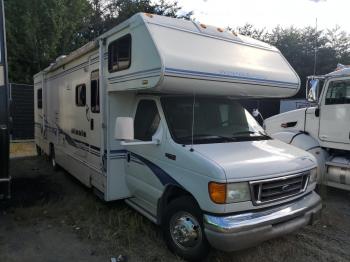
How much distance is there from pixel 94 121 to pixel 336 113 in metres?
4.83

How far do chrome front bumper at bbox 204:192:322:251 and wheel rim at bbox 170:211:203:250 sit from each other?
0.33 m

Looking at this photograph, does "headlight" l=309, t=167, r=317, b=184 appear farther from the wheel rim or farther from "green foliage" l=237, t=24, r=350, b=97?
"green foliage" l=237, t=24, r=350, b=97

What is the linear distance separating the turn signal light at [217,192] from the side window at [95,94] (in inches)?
110

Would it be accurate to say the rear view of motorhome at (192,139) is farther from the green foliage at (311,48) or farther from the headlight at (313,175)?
the green foliage at (311,48)

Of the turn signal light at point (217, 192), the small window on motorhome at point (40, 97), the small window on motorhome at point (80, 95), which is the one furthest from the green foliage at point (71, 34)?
the turn signal light at point (217, 192)

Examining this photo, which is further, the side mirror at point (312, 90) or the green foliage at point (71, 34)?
the green foliage at point (71, 34)

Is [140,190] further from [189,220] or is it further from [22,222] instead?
Answer: [22,222]

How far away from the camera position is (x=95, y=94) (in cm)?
580

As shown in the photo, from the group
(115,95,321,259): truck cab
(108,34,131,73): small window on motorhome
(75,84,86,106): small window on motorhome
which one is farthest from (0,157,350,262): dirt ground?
(108,34,131,73): small window on motorhome

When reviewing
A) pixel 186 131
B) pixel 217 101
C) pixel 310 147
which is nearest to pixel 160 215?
pixel 186 131

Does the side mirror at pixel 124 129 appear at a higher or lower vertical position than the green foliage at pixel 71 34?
lower

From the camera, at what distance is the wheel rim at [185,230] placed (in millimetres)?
3936

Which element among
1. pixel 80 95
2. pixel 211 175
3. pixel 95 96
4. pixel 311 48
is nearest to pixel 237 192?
pixel 211 175

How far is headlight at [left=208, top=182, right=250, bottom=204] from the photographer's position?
3.54 m
